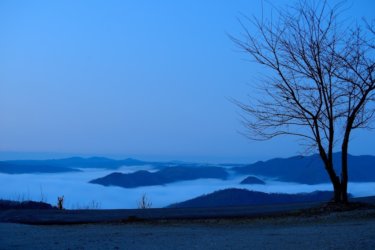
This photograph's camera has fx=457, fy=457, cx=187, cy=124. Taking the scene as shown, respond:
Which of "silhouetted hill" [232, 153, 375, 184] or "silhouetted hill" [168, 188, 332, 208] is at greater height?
"silhouetted hill" [232, 153, 375, 184]

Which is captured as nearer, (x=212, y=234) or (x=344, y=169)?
(x=212, y=234)

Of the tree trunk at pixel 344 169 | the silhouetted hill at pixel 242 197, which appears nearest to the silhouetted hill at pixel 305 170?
the silhouetted hill at pixel 242 197

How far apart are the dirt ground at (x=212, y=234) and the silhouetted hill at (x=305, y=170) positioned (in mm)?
19113

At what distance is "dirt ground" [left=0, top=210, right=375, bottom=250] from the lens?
913 centimetres

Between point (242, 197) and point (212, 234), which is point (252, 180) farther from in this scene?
point (212, 234)

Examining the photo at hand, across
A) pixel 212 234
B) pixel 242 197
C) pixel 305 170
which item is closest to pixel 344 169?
pixel 212 234

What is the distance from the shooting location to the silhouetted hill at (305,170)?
37031mm

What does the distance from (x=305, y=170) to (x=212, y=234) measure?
32.7m

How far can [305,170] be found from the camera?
137ft

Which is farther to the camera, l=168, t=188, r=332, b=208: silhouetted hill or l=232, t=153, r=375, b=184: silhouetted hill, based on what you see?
l=232, t=153, r=375, b=184: silhouetted hill

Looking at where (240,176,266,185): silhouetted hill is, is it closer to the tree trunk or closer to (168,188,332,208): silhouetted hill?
(168,188,332,208): silhouetted hill

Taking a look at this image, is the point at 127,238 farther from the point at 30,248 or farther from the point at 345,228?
the point at 345,228

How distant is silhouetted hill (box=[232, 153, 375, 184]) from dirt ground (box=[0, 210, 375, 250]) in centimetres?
1911

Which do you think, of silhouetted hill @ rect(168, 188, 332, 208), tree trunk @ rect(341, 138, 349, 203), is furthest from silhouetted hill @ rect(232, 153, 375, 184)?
tree trunk @ rect(341, 138, 349, 203)
